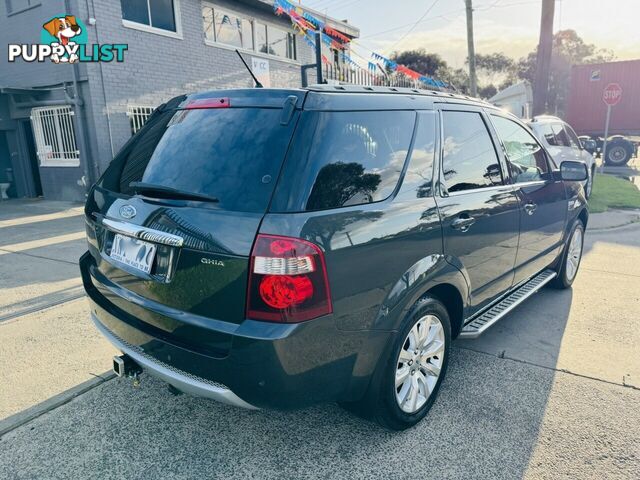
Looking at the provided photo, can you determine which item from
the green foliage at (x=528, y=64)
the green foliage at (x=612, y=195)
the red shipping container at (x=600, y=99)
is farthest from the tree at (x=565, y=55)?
the green foliage at (x=612, y=195)

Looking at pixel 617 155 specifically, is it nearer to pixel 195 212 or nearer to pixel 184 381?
pixel 195 212

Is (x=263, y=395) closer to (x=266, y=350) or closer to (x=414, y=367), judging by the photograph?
(x=266, y=350)

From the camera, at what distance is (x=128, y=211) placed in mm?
2385

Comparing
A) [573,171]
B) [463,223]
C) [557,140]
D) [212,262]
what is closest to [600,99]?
[557,140]

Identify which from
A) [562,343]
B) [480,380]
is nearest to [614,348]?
[562,343]

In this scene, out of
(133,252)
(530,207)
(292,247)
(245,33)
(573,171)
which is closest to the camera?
(292,247)

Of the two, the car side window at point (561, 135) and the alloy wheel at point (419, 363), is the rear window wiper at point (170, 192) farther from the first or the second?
the car side window at point (561, 135)

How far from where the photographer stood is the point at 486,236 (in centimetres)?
314

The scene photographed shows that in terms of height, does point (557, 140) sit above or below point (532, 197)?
above

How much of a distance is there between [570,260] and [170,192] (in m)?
4.32

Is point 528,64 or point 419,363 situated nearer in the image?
point 419,363

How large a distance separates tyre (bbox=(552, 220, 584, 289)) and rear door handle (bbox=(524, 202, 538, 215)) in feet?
3.84

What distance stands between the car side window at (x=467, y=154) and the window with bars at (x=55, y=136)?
34.6ft

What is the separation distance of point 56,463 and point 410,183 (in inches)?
92.4
